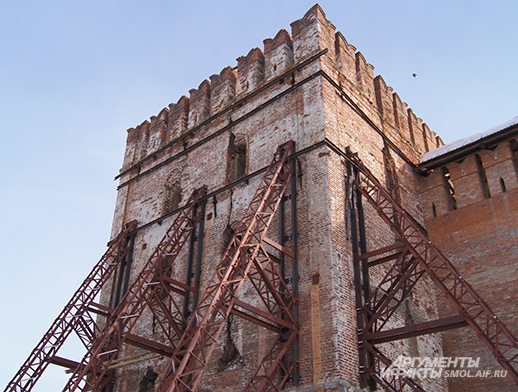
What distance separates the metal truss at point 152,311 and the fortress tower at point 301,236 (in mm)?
68

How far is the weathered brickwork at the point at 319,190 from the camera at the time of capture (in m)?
11.3

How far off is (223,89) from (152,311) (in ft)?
26.6

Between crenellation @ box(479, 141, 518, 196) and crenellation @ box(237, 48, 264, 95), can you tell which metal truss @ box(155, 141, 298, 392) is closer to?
crenellation @ box(237, 48, 264, 95)

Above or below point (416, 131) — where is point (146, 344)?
below

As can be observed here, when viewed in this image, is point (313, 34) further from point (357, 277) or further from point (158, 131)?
point (357, 277)

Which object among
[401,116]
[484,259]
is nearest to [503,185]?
[484,259]

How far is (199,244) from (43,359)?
506cm

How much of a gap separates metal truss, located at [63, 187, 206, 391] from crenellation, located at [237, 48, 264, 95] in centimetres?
365

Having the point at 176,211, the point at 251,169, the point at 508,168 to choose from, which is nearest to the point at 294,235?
the point at 251,169

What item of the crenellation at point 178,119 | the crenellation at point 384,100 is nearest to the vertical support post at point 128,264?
the crenellation at point 178,119

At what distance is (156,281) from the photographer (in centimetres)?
1350

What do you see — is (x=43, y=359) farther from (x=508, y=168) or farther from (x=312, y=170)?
(x=508, y=168)

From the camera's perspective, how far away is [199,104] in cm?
1798

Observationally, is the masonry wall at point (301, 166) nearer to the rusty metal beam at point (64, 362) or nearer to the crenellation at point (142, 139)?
the crenellation at point (142, 139)
